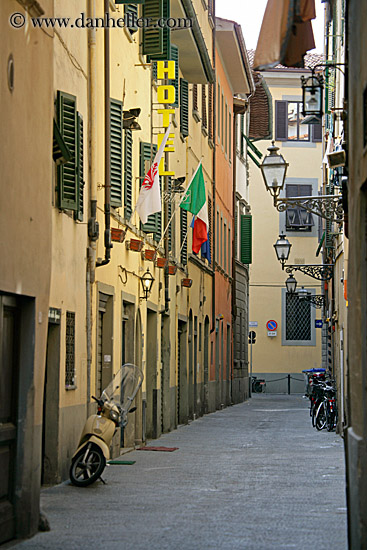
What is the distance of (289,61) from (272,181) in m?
8.36

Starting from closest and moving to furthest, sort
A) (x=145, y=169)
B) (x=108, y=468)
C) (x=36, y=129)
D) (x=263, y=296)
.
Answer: (x=36, y=129), (x=108, y=468), (x=145, y=169), (x=263, y=296)

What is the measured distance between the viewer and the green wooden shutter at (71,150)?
1342 centimetres

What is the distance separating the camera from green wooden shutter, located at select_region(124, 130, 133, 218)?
18031mm

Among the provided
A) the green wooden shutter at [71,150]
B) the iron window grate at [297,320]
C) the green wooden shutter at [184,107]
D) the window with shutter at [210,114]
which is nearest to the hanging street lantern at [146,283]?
the green wooden shutter at [71,150]

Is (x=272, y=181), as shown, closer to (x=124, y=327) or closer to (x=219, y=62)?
(x=124, y=327)

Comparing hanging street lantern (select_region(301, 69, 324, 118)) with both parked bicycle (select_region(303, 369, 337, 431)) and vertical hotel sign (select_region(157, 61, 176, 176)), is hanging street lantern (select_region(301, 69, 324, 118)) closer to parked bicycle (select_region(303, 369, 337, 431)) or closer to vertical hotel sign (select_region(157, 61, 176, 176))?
vertical hotel sign (select_region(157, 61, 176, 176))

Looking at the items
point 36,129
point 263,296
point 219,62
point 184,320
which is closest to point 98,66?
point 36,129

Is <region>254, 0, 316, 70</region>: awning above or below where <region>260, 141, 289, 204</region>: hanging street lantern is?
below

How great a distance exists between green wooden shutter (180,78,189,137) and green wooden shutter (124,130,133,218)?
756cm

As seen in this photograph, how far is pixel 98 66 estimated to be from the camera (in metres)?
16.0

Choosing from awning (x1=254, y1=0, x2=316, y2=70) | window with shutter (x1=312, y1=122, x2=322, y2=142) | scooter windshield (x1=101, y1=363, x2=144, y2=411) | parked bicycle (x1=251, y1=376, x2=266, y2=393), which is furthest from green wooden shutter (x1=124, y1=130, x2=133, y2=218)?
window with shutter (x1=312, y1=122, x2=322, y2=142)

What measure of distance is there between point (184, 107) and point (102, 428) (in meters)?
14.6

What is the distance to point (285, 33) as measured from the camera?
8117 mm

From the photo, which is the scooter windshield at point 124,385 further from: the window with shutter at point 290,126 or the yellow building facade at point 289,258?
the window with shutter at point 290,126
